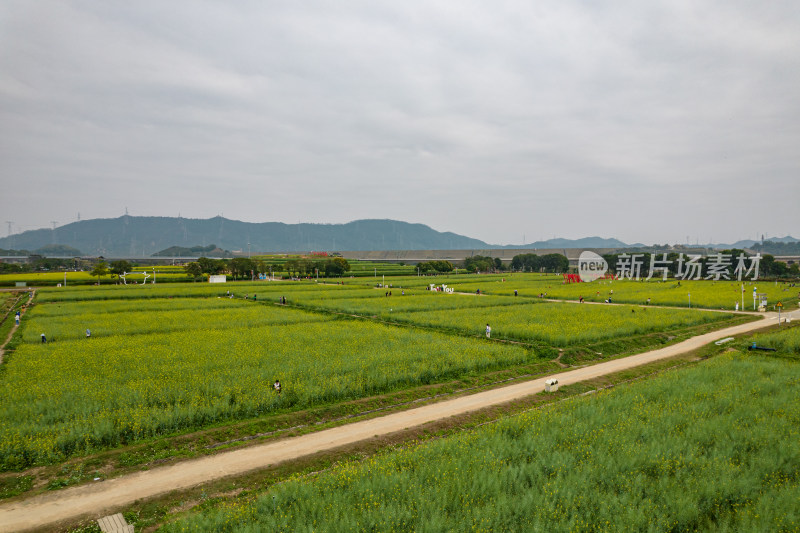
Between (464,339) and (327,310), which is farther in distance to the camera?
(327,310)

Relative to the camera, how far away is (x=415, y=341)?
32.6 m

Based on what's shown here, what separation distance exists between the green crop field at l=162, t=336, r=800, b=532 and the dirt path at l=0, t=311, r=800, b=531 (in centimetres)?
224

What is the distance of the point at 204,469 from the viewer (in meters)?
14.0

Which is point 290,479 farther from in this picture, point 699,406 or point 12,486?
point 699,406

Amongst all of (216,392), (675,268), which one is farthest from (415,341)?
(675,268)

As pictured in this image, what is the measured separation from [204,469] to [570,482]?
11040mm

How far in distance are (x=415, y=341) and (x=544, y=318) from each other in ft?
55.3

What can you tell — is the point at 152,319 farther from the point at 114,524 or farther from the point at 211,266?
the point at 211,266

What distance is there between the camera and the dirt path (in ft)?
38.1

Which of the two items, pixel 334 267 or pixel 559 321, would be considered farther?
pixel 334 267

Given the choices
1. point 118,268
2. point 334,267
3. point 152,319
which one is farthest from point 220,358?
point 334,267

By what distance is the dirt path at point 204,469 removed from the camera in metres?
11.6

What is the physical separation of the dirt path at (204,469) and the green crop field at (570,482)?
7.33ft

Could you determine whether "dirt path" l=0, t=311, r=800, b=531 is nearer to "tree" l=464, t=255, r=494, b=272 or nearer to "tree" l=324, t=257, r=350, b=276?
"tree" l=324, t=257, r=350, b=276
